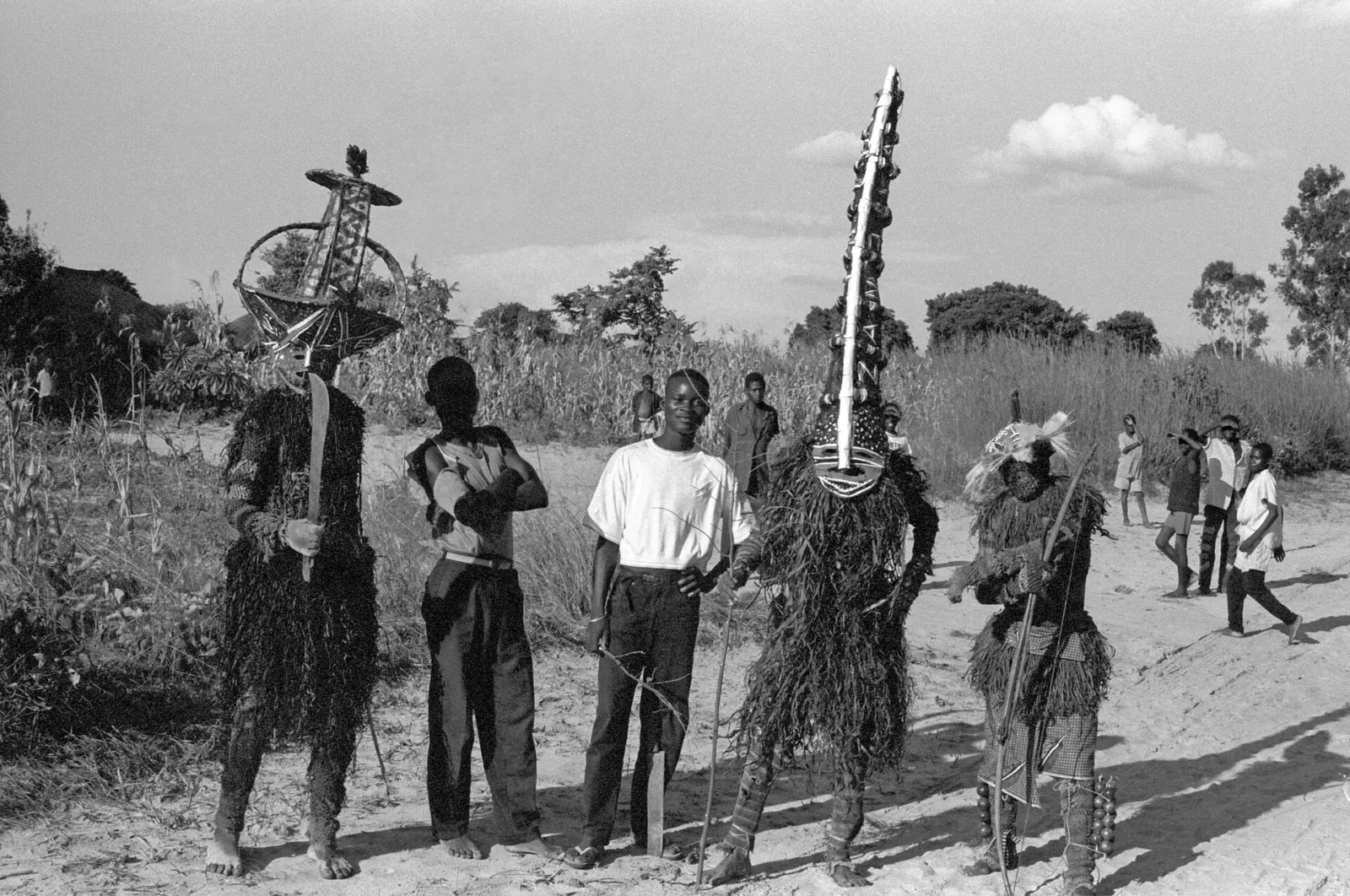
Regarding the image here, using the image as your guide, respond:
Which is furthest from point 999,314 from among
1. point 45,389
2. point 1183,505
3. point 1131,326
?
point 45,389

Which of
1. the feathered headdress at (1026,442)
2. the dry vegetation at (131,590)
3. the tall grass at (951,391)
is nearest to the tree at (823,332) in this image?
the tall grass at (951,391)

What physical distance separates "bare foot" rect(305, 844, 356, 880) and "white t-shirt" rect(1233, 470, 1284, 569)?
7.66 meters

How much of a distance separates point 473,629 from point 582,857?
3.29ft

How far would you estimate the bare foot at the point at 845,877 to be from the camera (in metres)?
4.83

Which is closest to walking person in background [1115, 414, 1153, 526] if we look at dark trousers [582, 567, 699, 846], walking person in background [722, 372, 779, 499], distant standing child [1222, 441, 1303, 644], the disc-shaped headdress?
distant standing child [1222, 441, 1303, 644]

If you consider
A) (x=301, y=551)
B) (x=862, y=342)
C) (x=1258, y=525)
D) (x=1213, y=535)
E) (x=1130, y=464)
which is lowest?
(x=1213, y=535)

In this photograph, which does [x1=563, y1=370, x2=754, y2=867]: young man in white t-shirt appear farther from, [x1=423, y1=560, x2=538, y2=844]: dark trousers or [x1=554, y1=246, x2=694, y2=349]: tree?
[x1=554, y1=246, x2=694, y2=349]: tree

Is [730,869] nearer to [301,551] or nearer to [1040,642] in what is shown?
[1040,642]

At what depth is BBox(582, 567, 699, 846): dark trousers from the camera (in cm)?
497

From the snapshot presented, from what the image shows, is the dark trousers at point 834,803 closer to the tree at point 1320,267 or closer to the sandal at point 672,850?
the sandal at point 672,850

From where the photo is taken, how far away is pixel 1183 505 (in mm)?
12305

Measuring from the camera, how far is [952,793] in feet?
20.7

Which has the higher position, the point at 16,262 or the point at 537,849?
the point at 16,262

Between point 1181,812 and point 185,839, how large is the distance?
14.8 ft
